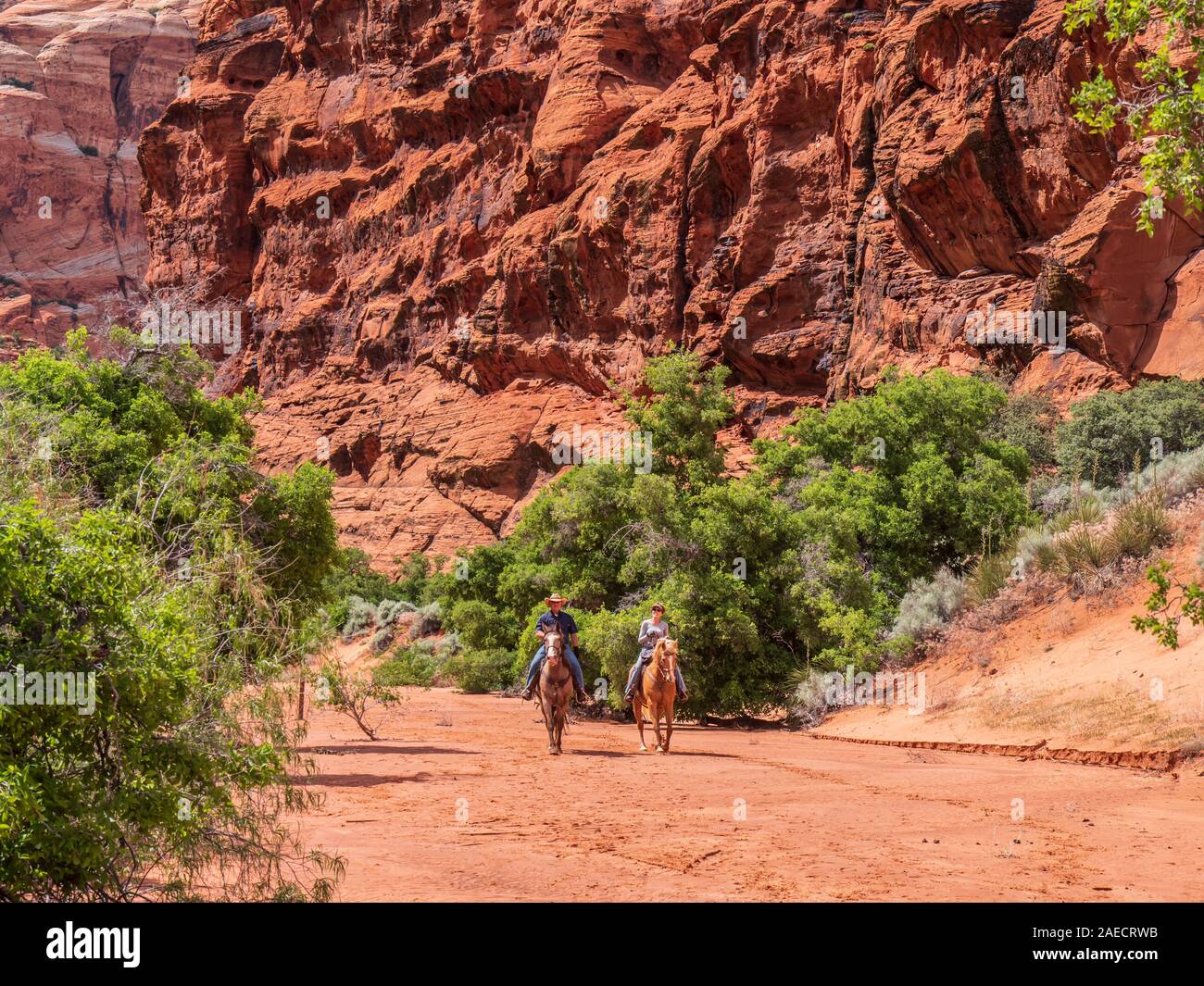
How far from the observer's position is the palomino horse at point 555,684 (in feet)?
54.6

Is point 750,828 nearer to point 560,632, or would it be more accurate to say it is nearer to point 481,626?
point 560,632

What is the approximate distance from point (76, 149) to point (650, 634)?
111 m

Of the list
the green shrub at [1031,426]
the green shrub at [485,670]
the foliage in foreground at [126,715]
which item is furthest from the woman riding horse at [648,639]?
the green shrub at [1031,426]

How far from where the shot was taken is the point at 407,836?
30.2 feet

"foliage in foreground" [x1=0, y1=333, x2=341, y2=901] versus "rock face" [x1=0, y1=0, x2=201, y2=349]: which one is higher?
"rock face" [x1=0, y1=0, x2=201, y2=349]

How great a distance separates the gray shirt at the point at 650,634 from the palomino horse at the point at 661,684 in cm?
22

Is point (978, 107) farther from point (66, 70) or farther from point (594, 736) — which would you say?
point (66, 70)

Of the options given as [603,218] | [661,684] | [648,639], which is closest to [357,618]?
[603,218]

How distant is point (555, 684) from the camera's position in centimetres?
1667

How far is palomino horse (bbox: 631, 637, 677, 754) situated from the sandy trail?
57cm

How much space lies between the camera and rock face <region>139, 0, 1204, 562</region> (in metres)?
39.3

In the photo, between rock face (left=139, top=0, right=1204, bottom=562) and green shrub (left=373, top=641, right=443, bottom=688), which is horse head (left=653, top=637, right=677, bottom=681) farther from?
rock face (left=139, top=0, right=1204, bottom=562)

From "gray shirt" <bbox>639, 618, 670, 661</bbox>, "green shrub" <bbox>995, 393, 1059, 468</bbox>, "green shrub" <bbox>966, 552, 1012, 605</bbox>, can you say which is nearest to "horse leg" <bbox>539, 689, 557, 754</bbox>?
"gray shirt" <bbox>639, 618, 670, 661</bbox>
